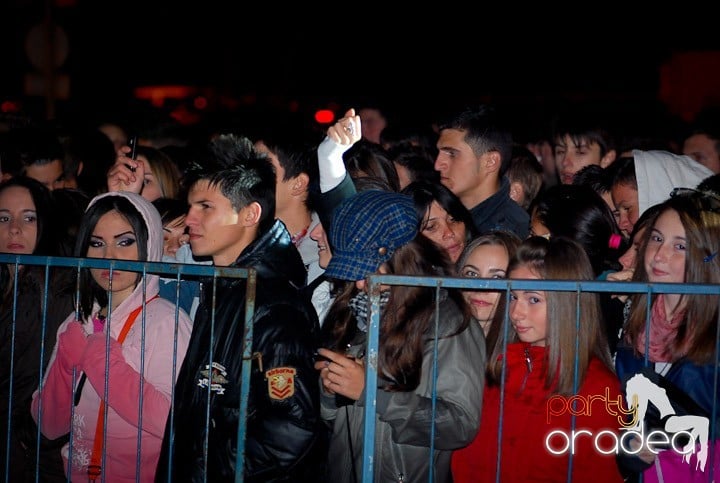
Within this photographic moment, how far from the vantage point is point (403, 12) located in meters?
37.1

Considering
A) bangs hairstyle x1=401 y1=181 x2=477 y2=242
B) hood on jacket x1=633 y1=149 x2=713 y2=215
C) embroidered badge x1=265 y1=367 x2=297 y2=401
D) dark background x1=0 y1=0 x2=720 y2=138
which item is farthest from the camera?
dark background x1=0 y1=0 x2=720 y2=138

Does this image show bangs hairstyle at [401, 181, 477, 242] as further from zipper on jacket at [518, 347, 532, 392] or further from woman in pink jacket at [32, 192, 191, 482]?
woman in pink jacket at [32, 192, 191, 482]

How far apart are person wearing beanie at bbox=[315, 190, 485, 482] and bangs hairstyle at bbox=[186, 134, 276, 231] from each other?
52 centimetres

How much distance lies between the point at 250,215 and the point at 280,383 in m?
1.09

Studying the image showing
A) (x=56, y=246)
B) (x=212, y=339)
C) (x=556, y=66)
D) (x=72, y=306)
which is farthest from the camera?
(x=556, y=66)

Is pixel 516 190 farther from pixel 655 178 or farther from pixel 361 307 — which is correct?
pixel 361 307

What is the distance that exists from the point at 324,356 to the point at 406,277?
59 cm

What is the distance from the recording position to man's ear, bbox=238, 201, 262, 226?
480cm

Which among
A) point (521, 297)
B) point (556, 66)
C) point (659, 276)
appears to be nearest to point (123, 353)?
point (521, 297)

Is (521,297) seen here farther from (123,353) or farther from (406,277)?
(123,353)

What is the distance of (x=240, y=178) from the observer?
4.88m

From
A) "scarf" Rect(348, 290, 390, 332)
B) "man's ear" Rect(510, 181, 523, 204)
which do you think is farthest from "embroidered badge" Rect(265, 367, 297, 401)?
"man's ear" Rect(510, 181, 523, 204)

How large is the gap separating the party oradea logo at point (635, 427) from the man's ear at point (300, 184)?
2.47 m

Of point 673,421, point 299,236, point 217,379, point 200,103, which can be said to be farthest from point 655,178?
point 200,103
